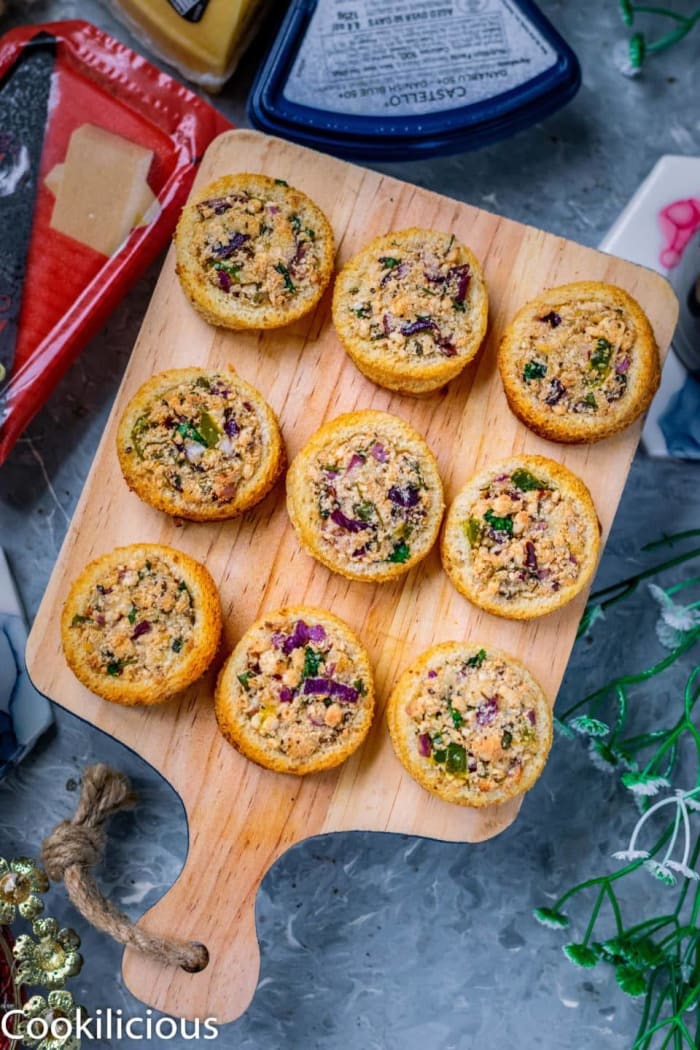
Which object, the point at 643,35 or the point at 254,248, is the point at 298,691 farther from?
the point at 643,35

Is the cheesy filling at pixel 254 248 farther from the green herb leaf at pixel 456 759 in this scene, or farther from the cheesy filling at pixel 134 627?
the green herb leaf at pixel 456 759

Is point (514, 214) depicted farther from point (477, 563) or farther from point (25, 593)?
point (25, 593)

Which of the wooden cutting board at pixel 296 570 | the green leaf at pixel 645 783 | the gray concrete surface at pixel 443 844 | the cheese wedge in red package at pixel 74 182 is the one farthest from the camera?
the gray concrete surface at pixel 443 844

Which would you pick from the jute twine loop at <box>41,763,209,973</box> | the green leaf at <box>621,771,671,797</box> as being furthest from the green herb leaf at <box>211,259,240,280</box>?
the green leaf at <box>621,771,671,797</box>

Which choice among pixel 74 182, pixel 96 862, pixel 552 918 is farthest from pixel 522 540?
pixel 74 182

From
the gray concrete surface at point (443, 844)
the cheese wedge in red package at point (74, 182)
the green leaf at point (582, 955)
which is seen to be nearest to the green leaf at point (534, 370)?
the gray concrete surface at point (443, 844)

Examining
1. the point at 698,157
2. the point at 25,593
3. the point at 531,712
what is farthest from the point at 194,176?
the point at 531,712

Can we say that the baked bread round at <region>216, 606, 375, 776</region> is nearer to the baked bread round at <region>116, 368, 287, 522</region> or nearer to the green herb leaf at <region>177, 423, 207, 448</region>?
the baked bread round at <region>116, 368, 287, 522</region>
